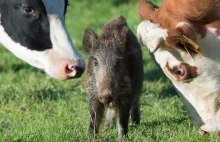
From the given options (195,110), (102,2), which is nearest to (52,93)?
(195,110)

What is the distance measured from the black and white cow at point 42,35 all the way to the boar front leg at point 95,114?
60 centimetres

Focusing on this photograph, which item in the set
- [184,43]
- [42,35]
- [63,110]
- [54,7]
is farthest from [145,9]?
[63,110]

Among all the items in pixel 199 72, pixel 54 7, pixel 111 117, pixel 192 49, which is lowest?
pixel 111 117

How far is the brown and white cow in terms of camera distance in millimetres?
5812

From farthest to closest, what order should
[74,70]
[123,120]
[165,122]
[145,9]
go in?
1. [165,122]
2. [145,9]
3. [123,120]
4. [74,70]

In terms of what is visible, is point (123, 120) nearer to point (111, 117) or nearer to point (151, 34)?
point (111, 117)

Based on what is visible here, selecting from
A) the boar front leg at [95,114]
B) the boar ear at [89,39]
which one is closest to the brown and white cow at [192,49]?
the boar ear at [89,39]

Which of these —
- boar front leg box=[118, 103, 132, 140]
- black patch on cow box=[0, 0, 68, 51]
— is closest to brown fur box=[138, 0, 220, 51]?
boar front leg box=[118, 103, 132, 140]

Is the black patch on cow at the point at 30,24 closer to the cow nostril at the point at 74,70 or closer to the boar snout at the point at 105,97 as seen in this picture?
the cow nostril at the point at 74,70

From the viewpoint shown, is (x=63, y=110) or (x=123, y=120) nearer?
(x=123, y=120)

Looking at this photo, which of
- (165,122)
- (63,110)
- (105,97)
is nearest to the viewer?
(105,97)

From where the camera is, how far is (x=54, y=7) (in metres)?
5.87

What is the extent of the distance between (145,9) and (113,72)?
75 cm

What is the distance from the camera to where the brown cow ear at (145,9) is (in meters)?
6.32
